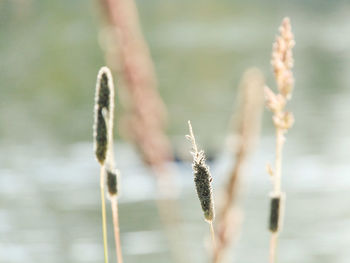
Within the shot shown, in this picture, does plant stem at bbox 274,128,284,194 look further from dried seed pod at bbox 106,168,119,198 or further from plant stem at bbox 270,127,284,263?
dried seed pod at bbox 106,168,119,198

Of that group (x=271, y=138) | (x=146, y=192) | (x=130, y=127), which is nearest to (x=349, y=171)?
(x=271, y=138)

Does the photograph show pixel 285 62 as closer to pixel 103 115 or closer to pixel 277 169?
pixel 277 169

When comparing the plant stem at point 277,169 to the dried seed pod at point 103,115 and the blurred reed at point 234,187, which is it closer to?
the blurred reed at point 234,187

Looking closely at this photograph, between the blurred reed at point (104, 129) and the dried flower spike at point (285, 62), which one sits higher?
the dried flower spike at point (285, 62)

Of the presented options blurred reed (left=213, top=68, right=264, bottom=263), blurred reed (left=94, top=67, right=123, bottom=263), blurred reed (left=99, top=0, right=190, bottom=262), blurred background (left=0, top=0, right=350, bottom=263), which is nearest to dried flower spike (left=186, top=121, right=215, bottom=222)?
blurred reed (left=94, top=67, right=123, bottom=263)

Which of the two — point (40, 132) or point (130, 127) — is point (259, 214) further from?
point (130, 127)

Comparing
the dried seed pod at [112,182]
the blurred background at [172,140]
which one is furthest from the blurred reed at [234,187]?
the blurred background at [172,140]
